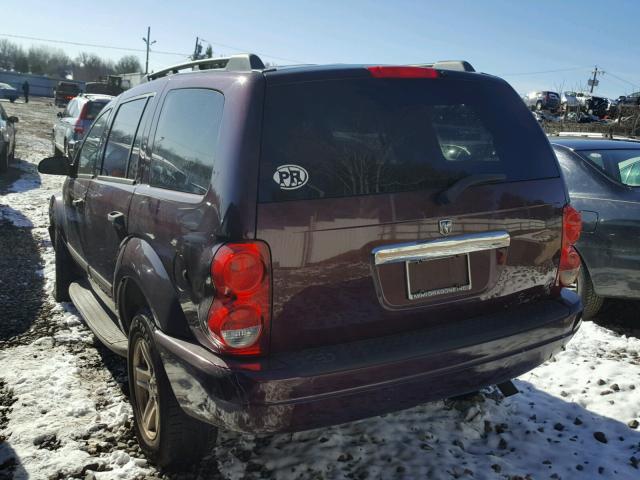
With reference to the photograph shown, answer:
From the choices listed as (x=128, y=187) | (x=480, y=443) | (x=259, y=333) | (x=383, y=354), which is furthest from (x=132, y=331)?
(x=480, y=443)

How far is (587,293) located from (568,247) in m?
2.32

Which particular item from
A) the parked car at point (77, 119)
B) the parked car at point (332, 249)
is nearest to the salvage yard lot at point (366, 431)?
the parked car at point (332, 249)

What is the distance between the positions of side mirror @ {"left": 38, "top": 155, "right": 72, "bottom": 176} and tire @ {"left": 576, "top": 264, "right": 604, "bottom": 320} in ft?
14.5

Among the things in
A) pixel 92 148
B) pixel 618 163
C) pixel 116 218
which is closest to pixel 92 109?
pixel 92 148

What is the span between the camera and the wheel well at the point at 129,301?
114 inches

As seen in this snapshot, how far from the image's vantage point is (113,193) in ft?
11.1

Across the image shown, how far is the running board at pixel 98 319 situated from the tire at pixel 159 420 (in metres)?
0.29

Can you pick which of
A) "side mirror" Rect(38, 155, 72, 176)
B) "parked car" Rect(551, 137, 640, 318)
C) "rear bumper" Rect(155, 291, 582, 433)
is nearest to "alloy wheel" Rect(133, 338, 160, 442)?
"rear bumper" Rect(155, 291, 582, 433)

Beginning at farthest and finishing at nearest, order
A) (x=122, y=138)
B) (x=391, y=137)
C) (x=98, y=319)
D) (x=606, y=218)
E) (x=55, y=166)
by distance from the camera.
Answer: (x=606, y=218), (x=55, y=166), (x=98, y=319), (x=122, y=138), (x=391, y=137)

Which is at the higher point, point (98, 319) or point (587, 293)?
point (587, 293)

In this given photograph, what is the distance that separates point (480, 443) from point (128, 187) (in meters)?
2.48

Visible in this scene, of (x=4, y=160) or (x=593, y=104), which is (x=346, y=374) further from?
(x=593, y=104)

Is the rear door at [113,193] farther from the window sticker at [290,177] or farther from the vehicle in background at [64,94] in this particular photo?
the vehicle in background at [64,94]

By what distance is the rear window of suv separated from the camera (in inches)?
89.1
